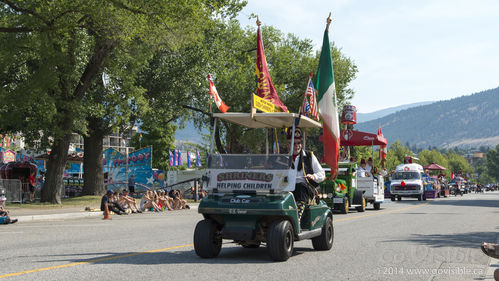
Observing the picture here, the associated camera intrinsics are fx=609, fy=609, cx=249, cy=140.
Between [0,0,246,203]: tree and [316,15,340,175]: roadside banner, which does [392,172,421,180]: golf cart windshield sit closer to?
[0,0,246,203]: tree

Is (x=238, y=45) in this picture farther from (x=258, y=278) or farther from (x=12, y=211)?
(x=258, y=278)

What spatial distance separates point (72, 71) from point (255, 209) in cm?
2285

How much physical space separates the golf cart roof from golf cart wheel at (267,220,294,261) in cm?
190

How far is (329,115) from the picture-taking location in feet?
45.4

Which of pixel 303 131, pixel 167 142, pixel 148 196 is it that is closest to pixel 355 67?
pixel 148 196

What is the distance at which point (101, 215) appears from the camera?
86.3 ft

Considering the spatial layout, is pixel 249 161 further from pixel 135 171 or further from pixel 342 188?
pixel 135 171

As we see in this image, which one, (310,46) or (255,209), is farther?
(310,46)

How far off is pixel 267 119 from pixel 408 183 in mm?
36150

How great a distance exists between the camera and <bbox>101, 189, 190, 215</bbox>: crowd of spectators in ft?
86.7

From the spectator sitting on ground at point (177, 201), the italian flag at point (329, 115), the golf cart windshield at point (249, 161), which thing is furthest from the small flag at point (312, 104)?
the spectator sitting on ground at point (177, 201)

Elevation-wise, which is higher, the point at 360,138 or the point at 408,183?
the point at 360,138

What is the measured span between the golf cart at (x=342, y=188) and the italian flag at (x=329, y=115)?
993 cm

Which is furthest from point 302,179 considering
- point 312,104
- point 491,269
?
point 491,269
